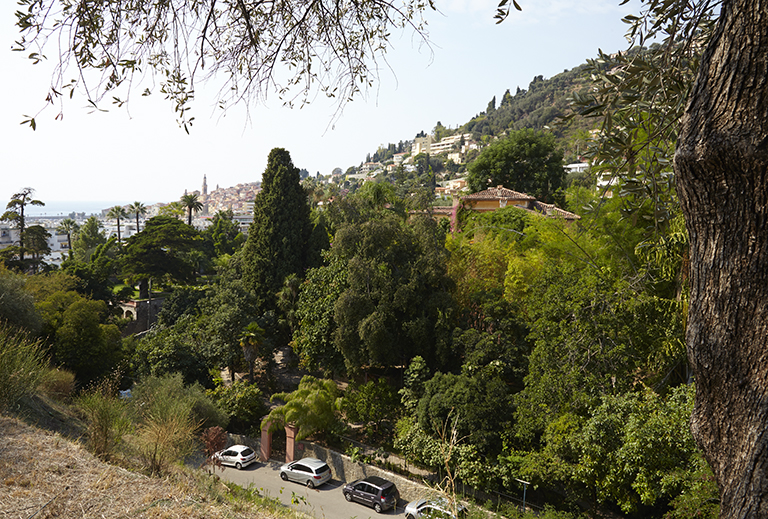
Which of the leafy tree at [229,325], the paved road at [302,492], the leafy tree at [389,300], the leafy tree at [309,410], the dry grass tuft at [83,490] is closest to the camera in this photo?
the dry grass tuft at [83,490]

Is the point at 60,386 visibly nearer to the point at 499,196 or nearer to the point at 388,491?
the point at 388,491

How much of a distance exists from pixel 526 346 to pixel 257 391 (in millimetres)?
7710

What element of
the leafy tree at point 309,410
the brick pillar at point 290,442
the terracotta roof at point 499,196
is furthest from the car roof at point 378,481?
the terracotta roof at point 499,196

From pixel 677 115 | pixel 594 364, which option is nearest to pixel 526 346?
pixel 594 364

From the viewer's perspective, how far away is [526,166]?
985 inches

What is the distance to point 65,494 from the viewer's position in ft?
11.8

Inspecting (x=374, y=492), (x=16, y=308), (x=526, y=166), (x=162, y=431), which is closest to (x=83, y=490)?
(x=162, y=431)

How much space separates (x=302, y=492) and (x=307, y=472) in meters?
0.58

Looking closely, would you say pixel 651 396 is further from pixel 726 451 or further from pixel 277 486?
pixel 277 486

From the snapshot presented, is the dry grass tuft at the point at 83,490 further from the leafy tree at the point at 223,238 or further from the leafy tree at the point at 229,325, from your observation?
the leafy tree at the point at 223,238

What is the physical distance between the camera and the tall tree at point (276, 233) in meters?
A: 18.3

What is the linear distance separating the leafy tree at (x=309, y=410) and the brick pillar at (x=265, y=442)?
112 mm

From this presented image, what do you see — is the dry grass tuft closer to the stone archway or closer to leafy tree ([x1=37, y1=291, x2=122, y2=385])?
the stone archway

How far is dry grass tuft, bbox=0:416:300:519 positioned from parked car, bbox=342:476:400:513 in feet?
20.1
